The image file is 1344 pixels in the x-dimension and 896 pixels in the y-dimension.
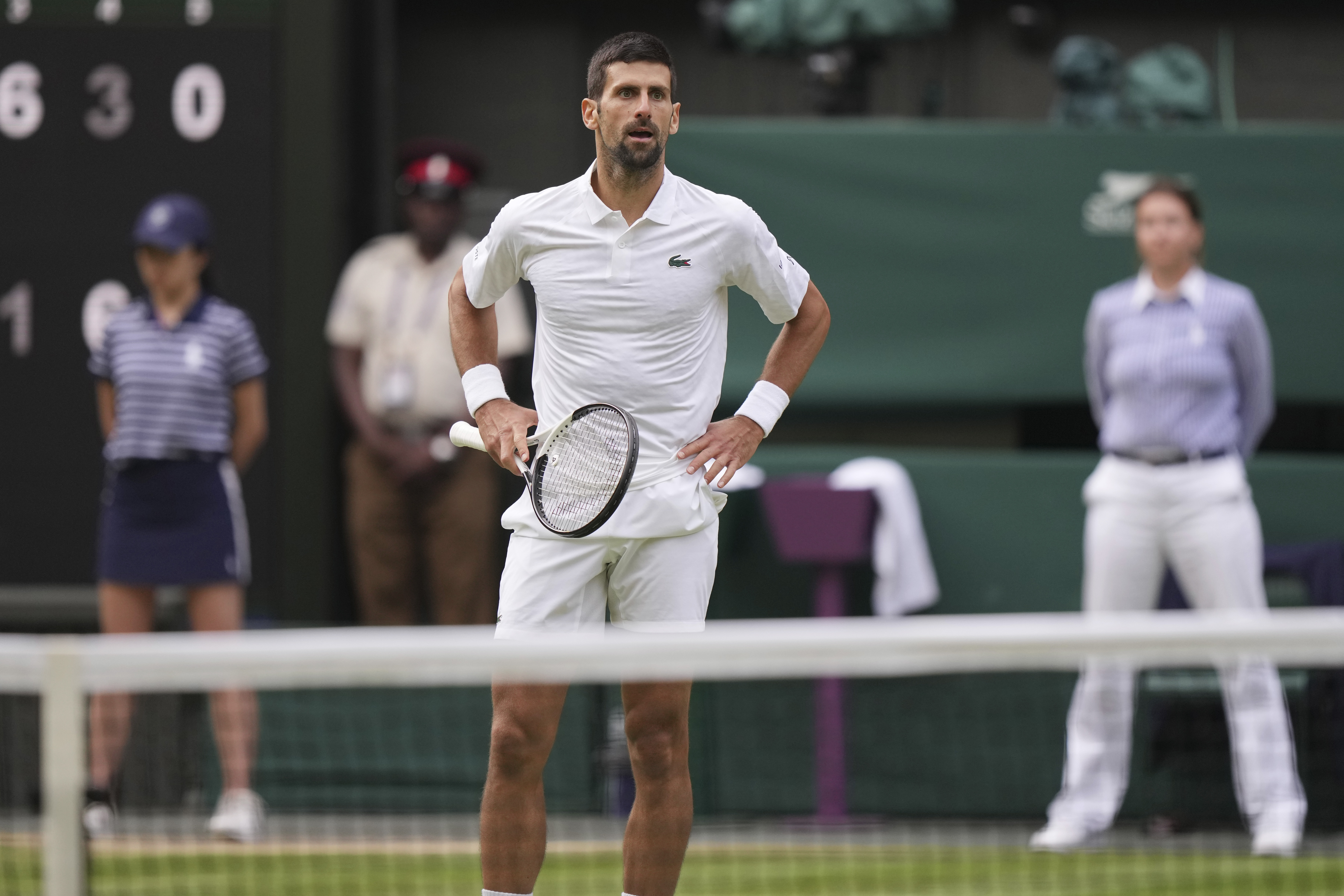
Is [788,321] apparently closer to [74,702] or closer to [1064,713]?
[74,702]

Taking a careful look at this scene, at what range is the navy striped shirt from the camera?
546cm

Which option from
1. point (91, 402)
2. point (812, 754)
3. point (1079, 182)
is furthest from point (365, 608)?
point (1079, 182)

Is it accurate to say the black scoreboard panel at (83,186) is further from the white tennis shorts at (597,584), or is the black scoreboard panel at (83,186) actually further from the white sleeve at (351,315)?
the white tennis shorts at (597,584)

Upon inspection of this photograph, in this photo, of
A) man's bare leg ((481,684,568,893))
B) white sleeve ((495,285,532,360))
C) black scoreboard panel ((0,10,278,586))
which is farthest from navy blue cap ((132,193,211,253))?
man's bare leg ((481,684,568,893))

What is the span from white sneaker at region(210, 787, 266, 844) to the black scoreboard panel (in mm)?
1195

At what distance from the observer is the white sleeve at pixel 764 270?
3.52 meters

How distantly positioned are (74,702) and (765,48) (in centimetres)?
422

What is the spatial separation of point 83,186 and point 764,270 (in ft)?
11.5

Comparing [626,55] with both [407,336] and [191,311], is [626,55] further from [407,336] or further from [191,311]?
[407,336]

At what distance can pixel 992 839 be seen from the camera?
5.48 metres

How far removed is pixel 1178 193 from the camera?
5.34m

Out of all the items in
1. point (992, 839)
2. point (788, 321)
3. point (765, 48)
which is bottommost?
point (992, 839)

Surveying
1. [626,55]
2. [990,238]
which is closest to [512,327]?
[990,238]

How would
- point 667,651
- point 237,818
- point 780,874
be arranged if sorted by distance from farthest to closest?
point 237,818, point 780,874, point 667,651
